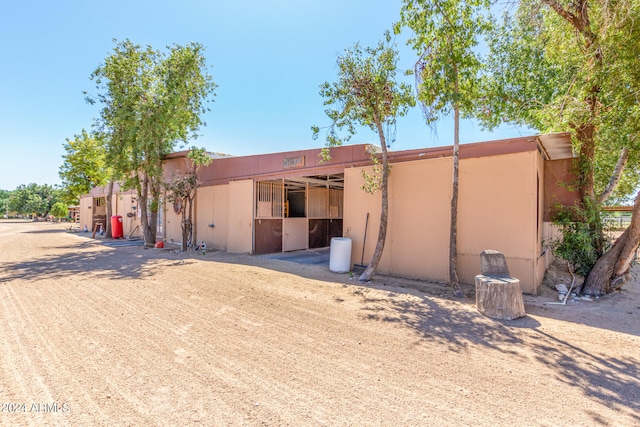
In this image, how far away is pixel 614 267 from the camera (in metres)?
5.46

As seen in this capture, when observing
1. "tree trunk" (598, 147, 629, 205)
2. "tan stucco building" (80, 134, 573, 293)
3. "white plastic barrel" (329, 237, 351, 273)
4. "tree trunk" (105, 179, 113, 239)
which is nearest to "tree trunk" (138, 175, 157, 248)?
"tan stucco building" (80, 134, 573, 293)

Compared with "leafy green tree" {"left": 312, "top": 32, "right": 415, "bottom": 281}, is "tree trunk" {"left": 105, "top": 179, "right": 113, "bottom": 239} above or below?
below

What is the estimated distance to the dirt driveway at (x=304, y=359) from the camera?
6.89 feet

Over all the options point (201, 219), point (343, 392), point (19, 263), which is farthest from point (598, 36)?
point (19, 263)

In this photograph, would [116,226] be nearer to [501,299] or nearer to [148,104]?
[148,104]

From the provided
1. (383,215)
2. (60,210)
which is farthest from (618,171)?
(60,210)

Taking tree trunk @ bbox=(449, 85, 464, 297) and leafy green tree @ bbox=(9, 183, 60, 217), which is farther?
A: leafy green tree @ bbox=(9, 183, 60, 217)

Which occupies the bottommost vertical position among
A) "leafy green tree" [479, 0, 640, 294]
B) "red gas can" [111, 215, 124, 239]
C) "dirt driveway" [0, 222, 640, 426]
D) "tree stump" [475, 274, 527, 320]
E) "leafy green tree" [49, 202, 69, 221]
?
"dirt driveway" [0, 222, 640, 426]

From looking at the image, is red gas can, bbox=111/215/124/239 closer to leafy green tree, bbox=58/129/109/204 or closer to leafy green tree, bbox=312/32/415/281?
leafy green tree, bbox=58/129/109/204

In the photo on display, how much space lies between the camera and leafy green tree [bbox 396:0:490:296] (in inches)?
205

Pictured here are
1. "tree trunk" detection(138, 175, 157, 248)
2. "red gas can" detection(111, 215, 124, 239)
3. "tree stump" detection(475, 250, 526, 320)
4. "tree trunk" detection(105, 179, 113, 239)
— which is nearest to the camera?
"tree stump" detection(475, 250, 526, 320)

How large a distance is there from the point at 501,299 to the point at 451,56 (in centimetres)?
402

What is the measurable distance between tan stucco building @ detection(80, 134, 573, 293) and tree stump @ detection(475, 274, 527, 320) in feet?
4.71

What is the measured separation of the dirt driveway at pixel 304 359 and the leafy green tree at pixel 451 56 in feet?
6.12
